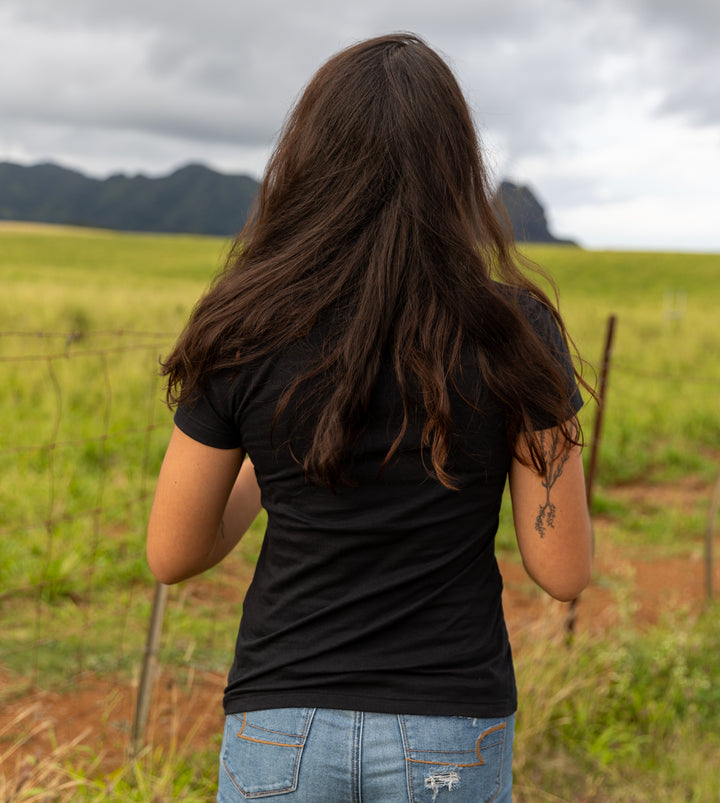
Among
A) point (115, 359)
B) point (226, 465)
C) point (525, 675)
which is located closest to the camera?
point (226, 465)

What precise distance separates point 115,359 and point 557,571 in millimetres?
8194

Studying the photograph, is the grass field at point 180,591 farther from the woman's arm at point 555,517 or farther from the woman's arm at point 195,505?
the woman's arm at point 195,505

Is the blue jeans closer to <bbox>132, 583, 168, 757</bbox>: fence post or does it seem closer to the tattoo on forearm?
the tattoo on forearm

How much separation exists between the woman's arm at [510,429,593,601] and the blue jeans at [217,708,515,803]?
Result: 0.25 meters

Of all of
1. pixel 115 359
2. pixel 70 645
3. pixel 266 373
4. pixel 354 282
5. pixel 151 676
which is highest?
pixel 354 282

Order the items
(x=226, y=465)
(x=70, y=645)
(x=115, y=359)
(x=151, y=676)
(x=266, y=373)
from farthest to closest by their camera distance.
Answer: (x=115, y=359), (x=70, y=645), (x=151, y=676), (x=226, y=465), (x=266, y=373)

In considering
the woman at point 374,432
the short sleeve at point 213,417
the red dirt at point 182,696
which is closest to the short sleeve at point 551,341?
the woman at point 374,432

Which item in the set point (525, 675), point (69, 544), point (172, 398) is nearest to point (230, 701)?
point (172, 398)

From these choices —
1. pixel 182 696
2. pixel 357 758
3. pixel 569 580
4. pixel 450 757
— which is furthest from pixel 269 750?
pixel 182 696

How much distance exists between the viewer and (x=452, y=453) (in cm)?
95

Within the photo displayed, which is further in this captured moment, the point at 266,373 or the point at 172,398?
the point at 172,398

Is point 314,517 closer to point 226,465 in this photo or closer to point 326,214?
point 226,465

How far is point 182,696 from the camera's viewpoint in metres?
3.03

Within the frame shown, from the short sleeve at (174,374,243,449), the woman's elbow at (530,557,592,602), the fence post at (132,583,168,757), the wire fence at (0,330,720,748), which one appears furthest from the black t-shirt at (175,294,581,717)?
the fence post at (132,583,168,757)
